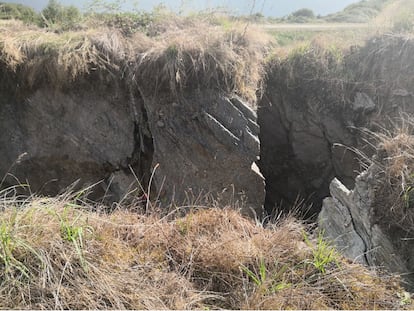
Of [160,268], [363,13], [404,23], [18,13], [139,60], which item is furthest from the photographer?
[363,13]

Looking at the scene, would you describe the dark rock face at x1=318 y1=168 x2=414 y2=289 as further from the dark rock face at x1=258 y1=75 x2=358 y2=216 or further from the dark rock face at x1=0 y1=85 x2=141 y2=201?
the dark rock face at x1=0 y1=85 x2=141 y2=201

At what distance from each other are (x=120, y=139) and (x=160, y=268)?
10.2 ft

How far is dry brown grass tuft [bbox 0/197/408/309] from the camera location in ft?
6.57

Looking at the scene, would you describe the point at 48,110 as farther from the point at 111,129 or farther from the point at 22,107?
the point at 111,129

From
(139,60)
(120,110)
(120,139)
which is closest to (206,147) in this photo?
(120,139)

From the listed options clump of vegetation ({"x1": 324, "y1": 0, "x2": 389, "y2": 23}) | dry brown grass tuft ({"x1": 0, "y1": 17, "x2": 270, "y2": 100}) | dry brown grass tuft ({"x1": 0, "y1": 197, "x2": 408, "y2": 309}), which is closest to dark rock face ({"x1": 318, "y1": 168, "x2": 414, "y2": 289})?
dry brown grass tuft ({"x1": 0, "y1": 197, "x2": 408, "y2": 309})

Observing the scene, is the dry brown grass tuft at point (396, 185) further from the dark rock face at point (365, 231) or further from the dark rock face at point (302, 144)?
the dark rock face at point (302, 144)

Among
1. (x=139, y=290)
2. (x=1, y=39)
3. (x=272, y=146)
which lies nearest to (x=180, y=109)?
(x=272, y=146)

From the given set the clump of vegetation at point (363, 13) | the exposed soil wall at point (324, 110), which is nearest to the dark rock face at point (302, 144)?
the exposed soil wall at point (324, 110)

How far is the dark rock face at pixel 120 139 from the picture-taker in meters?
4.82

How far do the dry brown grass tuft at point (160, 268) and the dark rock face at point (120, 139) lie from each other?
86.7 inches

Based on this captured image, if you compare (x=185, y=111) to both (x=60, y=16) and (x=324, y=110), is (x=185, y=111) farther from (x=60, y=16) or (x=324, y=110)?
(x=60, y=16)

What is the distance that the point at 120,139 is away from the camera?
5.18 meters

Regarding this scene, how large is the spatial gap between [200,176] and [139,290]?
110 inches
